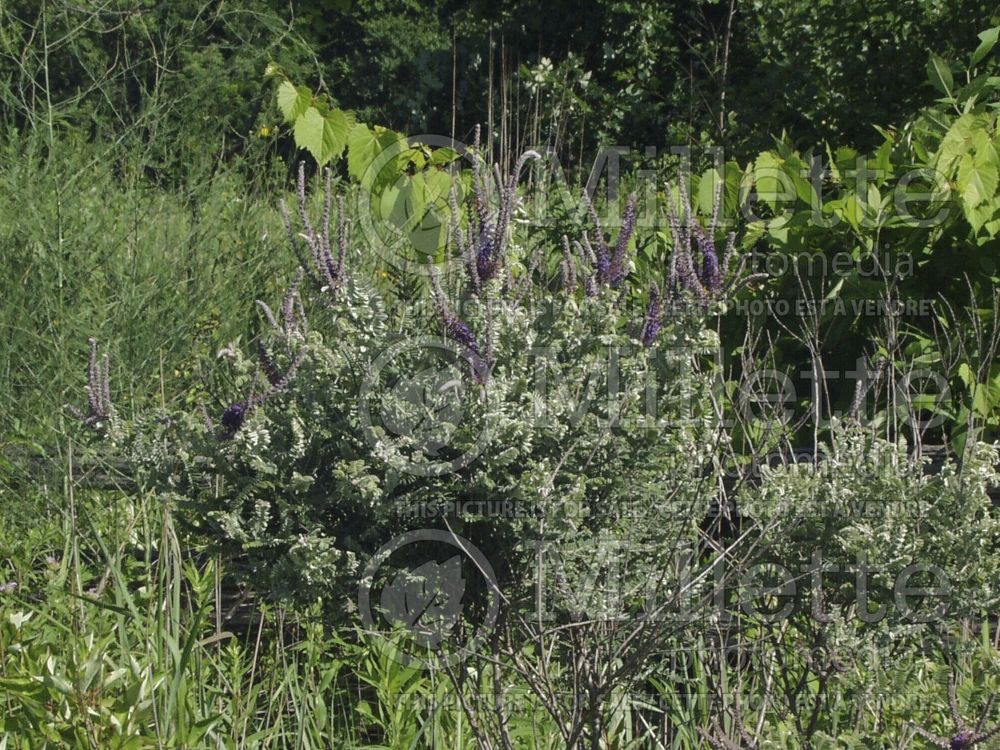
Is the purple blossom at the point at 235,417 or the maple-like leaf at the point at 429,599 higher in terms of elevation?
the purple blossom at the point at 235,417

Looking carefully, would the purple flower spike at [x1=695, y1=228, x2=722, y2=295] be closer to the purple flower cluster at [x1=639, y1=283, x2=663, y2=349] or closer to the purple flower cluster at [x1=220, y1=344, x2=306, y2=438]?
the purple flower cluster at [x1=639, y1=283, x2=663, y2=349]

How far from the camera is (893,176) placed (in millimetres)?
3152

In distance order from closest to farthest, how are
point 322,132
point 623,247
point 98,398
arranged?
point 98,398 < point 623,247 < point 322,132

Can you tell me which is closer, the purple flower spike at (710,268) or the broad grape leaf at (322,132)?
the purple flower spike at (710,268)

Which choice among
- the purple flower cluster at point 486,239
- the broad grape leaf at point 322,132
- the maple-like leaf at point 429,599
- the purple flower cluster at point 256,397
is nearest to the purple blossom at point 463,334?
the purple flower cluster at point 486,239

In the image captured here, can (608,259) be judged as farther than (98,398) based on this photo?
Yes

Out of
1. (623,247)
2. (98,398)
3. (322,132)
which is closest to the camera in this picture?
(98,398)

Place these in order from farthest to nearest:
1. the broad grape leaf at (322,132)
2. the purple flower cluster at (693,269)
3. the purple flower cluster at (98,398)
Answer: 1. the broad grape leaf at (322,132)
2. the purple flower cluster at (693,269)
3. the purple flower cluster at (98,398)

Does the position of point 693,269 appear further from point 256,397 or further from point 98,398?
point 98,398

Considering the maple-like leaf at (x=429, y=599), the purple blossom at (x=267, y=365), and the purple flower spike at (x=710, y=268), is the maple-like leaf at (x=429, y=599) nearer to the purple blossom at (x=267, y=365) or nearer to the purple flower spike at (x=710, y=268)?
the purple blossom at (x=267, y=365)

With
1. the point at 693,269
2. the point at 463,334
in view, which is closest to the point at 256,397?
the point at 463,334

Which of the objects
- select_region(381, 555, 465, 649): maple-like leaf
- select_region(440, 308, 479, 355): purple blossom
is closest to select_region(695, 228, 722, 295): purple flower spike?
select_region(440, 308, 479, 355): purple blossom

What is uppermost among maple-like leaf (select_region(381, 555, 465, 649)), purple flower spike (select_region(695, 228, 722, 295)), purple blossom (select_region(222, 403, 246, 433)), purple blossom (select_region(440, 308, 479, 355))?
purple flower spike (select_region(695, 228, 722, 295))

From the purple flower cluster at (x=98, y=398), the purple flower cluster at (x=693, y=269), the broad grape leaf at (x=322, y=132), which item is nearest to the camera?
the purple flower cluster at (x=98, y=398)
